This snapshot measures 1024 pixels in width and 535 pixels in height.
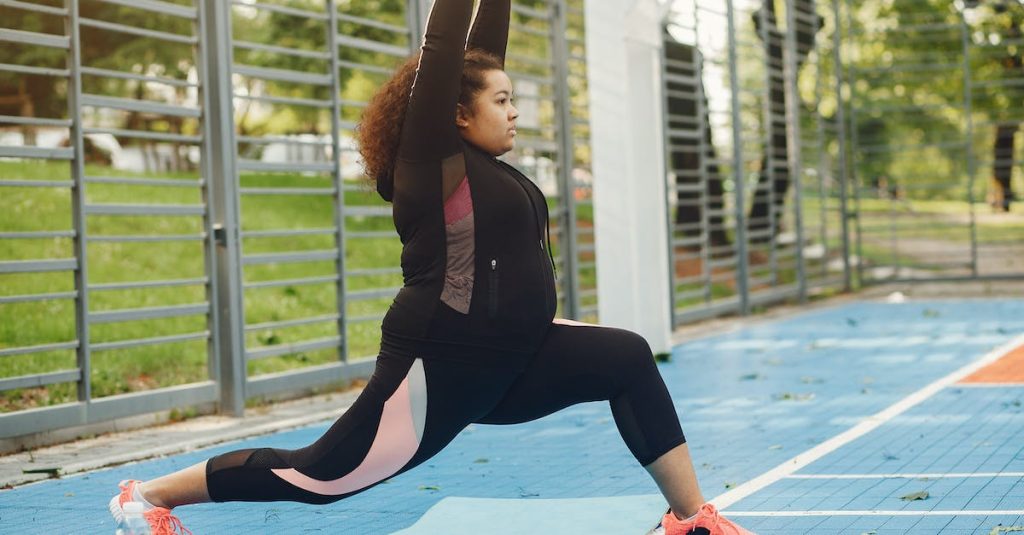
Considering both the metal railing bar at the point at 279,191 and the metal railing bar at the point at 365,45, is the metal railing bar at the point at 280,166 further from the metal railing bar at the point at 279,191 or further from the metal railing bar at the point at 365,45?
the metal railing bar at the point at 365,45

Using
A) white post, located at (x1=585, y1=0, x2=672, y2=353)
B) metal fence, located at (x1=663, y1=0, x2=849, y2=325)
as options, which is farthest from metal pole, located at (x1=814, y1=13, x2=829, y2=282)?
white post, located at (x1=585, y1=0, x2=672, y2=353)

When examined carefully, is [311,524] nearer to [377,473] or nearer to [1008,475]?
[377,473]

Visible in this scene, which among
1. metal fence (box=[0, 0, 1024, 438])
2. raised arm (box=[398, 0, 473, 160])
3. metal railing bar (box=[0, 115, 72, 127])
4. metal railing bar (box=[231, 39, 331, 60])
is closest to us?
raised arm (box=[398, 0, 473, 160])

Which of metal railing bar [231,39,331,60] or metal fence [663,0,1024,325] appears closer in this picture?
metal railing bar [231,39,331,60]

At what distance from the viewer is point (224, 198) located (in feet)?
28.5

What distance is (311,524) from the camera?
17.8ft

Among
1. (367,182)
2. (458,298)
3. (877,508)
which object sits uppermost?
(367,182)

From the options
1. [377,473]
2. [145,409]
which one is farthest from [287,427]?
[377,473]

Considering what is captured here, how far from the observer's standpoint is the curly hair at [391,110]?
4.05 metres

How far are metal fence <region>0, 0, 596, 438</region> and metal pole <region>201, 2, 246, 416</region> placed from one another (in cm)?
1

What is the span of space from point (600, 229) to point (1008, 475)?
543cm

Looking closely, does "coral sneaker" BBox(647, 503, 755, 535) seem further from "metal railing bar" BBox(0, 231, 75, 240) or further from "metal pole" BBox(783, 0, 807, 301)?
"metal pole" BBox(783, 0, 807, 301)

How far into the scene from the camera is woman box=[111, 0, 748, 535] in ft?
12.9

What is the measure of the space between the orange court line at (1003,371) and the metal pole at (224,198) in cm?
487
